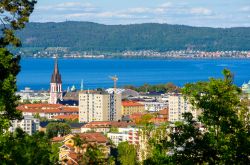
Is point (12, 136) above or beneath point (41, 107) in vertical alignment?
above

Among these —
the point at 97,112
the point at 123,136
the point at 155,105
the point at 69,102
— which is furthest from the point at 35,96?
the point at 123,136

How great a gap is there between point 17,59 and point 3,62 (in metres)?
0.84

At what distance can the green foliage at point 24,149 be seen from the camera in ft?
20.9

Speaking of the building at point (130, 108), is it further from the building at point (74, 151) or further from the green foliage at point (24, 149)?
the green foliage at point (24, 149)

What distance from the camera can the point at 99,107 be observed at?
5481 cm

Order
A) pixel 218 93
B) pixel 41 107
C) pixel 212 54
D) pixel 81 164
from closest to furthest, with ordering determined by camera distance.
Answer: pixel 81 164
pixel 218 93
pixel 41 107
pixel 212 54

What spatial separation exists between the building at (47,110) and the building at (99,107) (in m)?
2.30

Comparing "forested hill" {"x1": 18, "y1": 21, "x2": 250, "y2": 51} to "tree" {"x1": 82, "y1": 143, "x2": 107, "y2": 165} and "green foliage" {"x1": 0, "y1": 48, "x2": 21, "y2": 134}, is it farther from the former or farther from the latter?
"tree" {"x1": 82, "y1": 143, "x2": 107, "y2": 165}

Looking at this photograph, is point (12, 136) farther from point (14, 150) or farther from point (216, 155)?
point (216, 155)

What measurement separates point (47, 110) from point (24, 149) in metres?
51.3

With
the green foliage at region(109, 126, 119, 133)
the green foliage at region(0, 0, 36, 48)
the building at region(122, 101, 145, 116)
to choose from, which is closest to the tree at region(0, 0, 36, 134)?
the green foliage at region(0, 0, 36, 48)

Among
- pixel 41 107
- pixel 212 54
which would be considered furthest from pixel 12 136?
pixel 212 54

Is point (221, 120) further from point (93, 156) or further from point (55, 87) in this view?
point (55, 87)

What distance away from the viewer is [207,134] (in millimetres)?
7195
